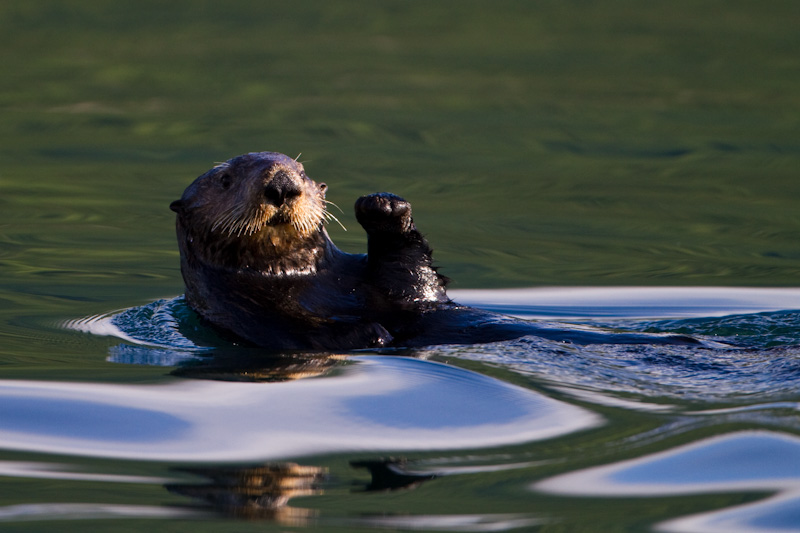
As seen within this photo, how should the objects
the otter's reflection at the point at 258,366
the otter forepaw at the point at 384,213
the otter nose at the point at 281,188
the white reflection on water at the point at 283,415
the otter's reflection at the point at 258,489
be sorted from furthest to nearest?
the otter forepaw at the point at 384,213
the otter nose at the point at 281,188
the otter's reflection at the point at 258,366
the white reflection on water at the point at 283,415
the otter's reflection at the point at 258,489

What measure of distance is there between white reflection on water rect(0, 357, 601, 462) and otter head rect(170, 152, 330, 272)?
103 cm

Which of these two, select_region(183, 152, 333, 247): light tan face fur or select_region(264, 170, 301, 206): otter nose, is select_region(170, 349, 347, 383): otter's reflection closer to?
select_region(183, 152, 333, 247): light tan face fur

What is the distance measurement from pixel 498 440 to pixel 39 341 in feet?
10.2

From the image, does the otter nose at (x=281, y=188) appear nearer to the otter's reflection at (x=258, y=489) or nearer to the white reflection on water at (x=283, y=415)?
the white reflection on water at (x=283, y=415)

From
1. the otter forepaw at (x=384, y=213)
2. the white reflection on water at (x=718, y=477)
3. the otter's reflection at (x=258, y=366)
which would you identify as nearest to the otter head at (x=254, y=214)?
the otter forepaw at (x=384, y=213)

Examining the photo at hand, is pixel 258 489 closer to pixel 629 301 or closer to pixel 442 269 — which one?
pixel 629 301

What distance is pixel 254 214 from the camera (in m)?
6.06

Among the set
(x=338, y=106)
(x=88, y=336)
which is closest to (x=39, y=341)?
(x=88, y=336)

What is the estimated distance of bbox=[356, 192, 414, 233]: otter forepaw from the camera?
6023 millimetres

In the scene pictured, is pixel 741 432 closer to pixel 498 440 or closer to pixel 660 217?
pixel 498 440

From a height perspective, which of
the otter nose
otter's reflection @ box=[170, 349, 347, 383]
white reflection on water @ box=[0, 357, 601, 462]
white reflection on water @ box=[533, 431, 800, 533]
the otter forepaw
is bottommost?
white reflection on water @ box=[533, 431, 800, 533]

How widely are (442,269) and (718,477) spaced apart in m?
4.69

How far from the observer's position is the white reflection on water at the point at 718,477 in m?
3.76

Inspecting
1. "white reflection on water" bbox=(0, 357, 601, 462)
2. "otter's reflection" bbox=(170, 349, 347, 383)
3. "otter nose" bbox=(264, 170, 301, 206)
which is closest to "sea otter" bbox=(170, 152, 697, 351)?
"otter nose" bbox=(264, 170, 301, 206)
